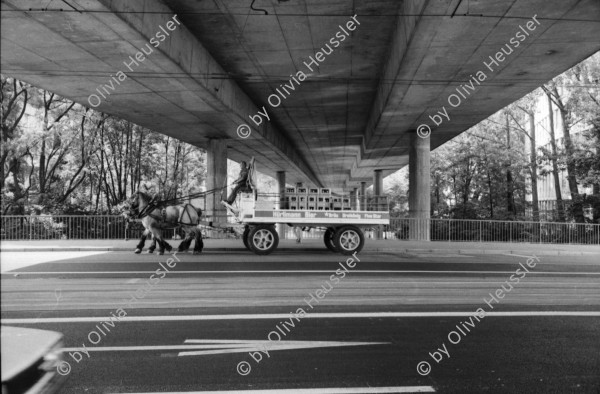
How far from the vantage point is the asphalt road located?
4453 millimetres

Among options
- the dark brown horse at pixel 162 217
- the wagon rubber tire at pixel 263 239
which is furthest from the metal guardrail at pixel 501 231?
the dark brown horse at pixel 162 217

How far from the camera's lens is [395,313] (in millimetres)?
7078

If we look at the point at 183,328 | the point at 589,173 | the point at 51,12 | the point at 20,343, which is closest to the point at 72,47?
the point at 51,12

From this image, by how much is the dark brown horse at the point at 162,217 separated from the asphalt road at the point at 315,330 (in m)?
4.11

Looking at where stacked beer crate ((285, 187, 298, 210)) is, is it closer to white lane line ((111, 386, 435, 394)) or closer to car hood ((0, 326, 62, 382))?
white lane line ((111, 386, 435, 394))

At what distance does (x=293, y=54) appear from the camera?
16.2 meters

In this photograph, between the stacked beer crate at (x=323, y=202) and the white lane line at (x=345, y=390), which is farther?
the stacked beer crate at (x=323, y=202)

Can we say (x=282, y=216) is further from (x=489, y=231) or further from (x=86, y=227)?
(x=489, y=231)

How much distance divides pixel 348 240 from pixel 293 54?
22.3 feet

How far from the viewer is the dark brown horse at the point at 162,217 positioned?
49.6 feet

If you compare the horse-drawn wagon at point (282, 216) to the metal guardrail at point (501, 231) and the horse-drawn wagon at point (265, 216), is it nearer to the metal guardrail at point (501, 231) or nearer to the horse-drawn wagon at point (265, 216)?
the horse-drawn wagon at point (265, 216)

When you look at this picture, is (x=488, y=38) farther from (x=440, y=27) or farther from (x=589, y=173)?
(x=589, y=173)

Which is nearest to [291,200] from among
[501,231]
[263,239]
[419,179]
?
[263,239]

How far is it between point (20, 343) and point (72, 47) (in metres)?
13.0
